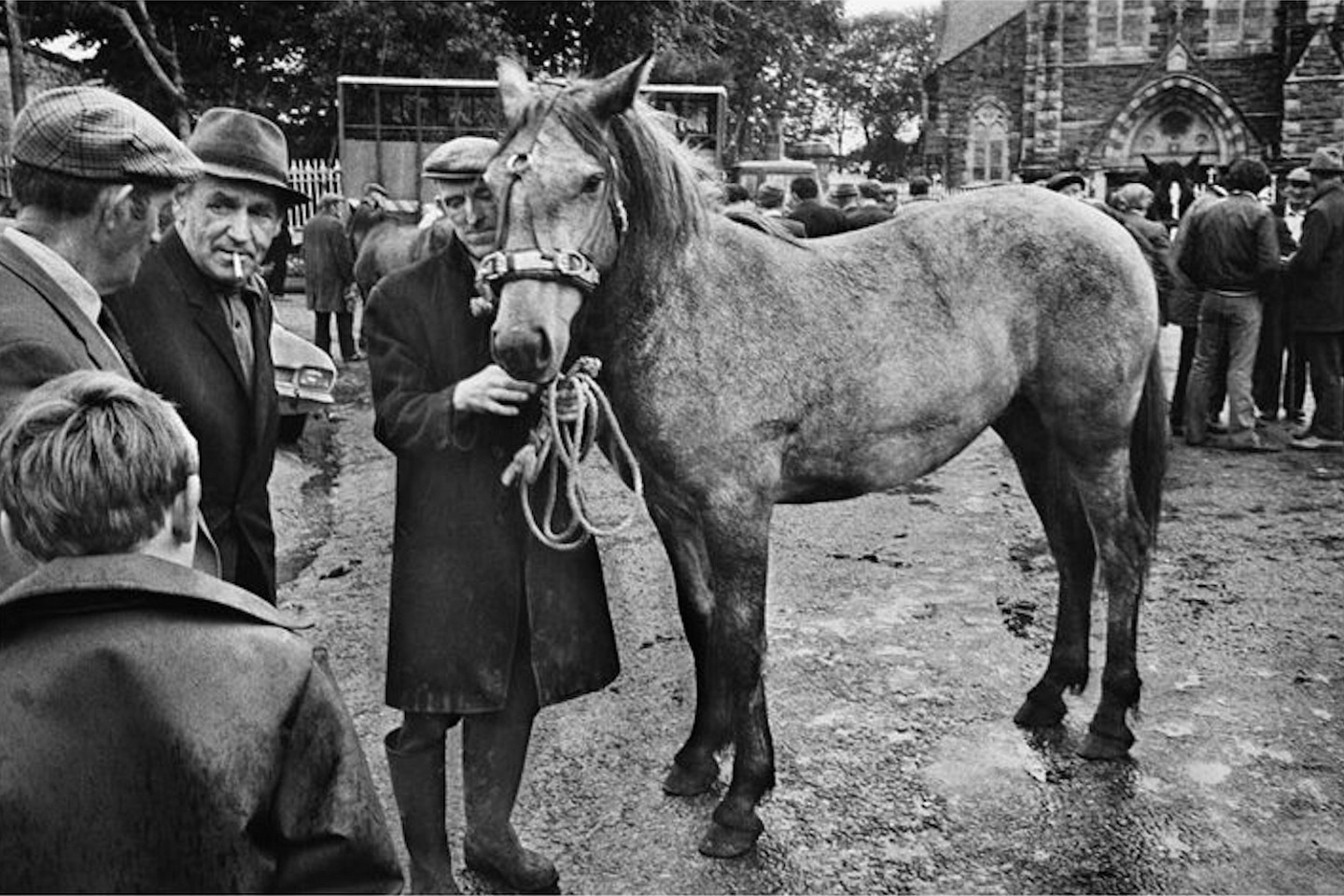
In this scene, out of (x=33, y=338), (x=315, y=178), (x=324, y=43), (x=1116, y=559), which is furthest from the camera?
(x=324, y=43)

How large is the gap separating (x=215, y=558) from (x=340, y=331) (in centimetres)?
1196

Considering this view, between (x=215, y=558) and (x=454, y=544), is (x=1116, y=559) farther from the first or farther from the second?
(x=215, y=558)

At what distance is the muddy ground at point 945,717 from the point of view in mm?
3557

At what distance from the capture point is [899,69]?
87062mm

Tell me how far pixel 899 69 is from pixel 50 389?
3594 inches

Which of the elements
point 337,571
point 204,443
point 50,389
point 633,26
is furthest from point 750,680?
point 633,26

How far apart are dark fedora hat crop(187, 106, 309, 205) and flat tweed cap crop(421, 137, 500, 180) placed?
555 millimetres

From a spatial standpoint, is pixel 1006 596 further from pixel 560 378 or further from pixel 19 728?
pixel 19 728

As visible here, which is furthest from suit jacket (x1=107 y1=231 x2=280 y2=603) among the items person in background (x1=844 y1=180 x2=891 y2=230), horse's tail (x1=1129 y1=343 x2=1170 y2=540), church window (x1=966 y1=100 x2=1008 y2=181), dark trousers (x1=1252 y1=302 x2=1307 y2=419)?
church window (x1=966 y1=100 x2=1008 y2=181)

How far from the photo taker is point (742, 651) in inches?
142

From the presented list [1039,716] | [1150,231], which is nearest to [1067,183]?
[1150,231]

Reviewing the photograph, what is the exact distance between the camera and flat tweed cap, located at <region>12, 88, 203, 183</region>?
221 centimetres

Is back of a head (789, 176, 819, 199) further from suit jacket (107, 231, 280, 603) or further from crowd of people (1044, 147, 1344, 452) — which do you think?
suit jacket (107, 231, 280, 603)

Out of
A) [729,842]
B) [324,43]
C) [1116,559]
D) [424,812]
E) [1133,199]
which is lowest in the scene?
[729,842]
